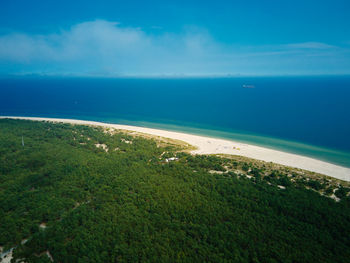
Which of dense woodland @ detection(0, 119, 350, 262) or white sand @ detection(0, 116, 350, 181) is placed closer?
dense woodland @ detection(0, 119, 350, 262)

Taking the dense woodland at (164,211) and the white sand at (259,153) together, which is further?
the white sand at (259,153)

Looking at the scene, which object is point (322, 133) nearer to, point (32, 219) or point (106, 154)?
point (106, 154)

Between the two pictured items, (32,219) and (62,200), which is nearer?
(32,219)

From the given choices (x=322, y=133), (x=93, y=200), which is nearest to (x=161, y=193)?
(x=93, y=200)

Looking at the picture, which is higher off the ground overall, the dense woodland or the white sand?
the white sand

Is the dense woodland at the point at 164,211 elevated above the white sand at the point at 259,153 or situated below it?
below

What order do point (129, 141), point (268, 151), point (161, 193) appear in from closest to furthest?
point (161, 193)
point (268, 151)
point (129, 141)

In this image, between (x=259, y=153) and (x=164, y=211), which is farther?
(x=259, y=153)

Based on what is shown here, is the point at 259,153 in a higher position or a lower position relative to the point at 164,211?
higher
